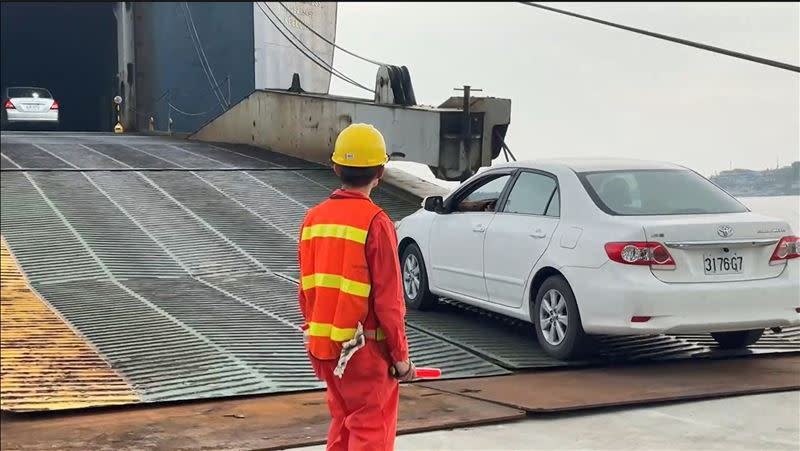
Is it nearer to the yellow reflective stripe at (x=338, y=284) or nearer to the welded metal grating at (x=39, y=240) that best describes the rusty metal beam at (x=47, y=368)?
the welded metal grating at (x=39, y=240)

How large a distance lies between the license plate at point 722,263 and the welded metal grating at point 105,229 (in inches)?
213

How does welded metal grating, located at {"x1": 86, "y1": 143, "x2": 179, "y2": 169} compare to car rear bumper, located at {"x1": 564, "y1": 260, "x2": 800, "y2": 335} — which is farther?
welded metal grating, located at {"x1": 86, "y1": 143, "x2": 179, "y2": 169}

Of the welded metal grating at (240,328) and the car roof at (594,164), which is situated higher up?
the car roof at (594,164)

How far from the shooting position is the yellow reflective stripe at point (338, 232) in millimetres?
3838

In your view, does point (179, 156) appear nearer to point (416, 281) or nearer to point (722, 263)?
point (416, 281)

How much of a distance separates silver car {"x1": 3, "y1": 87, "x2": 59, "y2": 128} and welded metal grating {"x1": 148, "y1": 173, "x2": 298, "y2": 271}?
1916 centimetres


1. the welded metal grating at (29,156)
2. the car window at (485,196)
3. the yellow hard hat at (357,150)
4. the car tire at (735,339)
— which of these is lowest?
the car tire at (735,339)

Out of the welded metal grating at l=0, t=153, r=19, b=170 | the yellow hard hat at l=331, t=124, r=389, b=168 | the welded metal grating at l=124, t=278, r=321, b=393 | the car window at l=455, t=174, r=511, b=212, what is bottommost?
the welded metal grating at l=124, t=278, r=321, b=393

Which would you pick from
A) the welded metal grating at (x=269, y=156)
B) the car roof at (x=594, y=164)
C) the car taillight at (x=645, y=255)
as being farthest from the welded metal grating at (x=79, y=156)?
the car taillight at (x=645, y=255)

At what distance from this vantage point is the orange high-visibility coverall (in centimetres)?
382

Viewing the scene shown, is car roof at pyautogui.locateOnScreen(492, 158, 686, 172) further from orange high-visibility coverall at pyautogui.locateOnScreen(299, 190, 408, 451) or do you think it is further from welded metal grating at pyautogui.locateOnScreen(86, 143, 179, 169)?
welded metal grating at pyautogui.locateOnScreen(86, 143, 179, 169)

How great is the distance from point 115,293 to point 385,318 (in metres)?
5.99

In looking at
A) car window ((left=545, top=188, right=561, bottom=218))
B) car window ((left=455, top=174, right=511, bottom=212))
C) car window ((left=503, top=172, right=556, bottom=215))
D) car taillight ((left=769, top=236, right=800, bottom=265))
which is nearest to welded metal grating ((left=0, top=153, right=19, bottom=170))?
car window ((left=455, top=174, right=511, bottom=212))

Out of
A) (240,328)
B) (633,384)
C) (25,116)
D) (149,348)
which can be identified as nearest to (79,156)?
(240,328)
